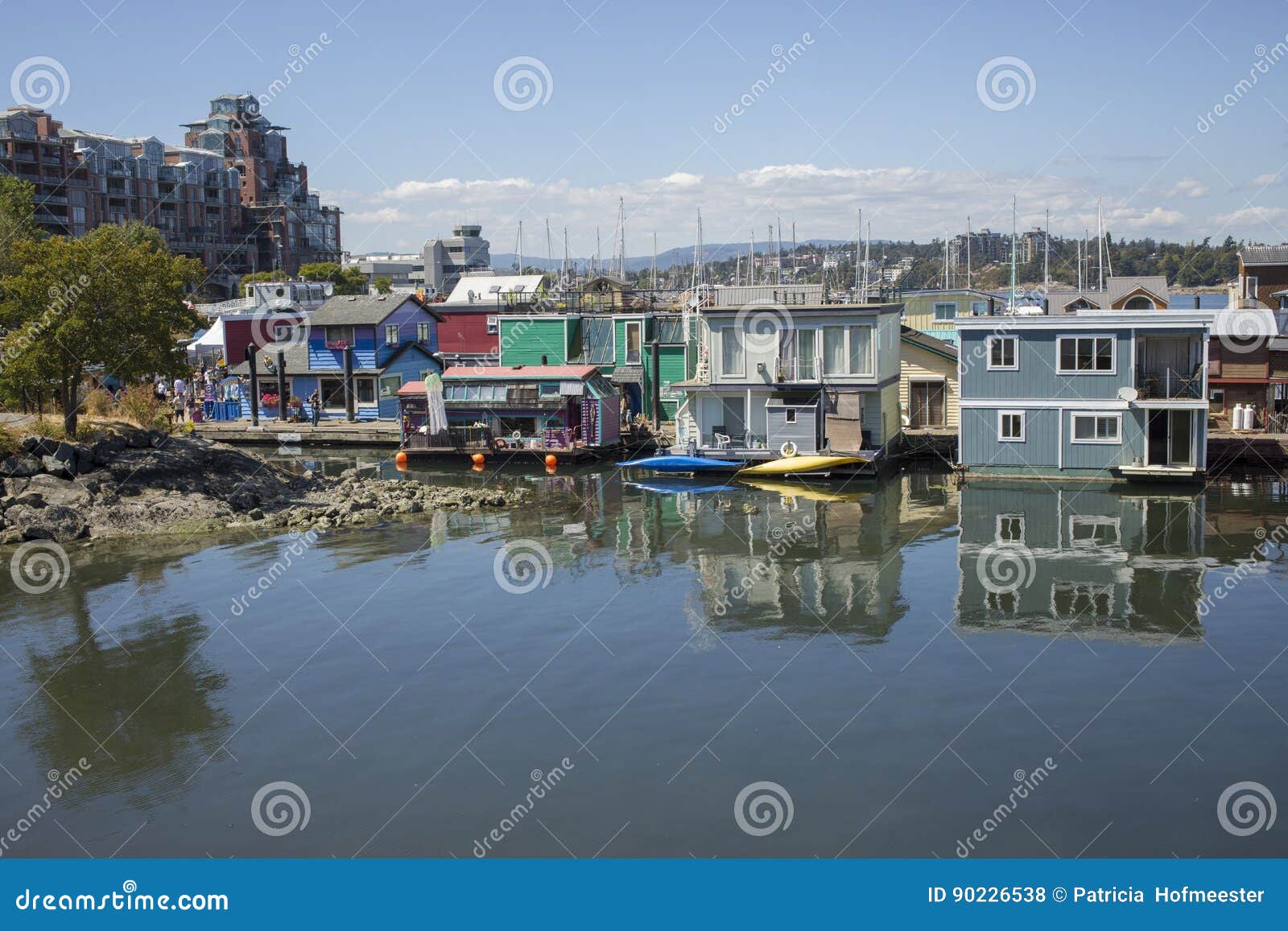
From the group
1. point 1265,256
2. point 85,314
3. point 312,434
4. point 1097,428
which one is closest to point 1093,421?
point 1097,428

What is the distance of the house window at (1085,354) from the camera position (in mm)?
35938

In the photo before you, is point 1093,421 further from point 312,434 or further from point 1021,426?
point 312,434

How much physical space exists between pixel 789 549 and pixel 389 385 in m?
29.9

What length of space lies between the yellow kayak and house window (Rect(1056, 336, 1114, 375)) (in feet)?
23.4

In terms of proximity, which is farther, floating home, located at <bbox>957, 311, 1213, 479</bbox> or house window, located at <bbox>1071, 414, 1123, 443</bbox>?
house window, located at <bbox>1071, 414, 1123, 443</bbox>

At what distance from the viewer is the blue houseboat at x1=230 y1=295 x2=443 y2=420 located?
52844 millimetres

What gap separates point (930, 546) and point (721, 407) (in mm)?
14073

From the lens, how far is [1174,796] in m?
14.3

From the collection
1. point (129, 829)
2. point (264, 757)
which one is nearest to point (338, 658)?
point (264, 757)

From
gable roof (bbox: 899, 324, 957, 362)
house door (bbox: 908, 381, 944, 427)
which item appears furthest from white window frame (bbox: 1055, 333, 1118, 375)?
house door (bbox: 908, 381, 944, 427)

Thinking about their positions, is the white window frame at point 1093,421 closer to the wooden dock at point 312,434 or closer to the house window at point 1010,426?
the house window at point 1010,426

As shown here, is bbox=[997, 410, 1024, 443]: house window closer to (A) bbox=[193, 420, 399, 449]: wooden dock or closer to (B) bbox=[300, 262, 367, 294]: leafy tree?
(A) bbox=[193, 420, 399, 449]: wooden dock

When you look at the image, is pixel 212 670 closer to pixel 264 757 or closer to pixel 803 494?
pixel 264 757

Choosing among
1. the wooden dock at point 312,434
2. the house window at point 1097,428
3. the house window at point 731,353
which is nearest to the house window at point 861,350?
the house window at point 731,353
